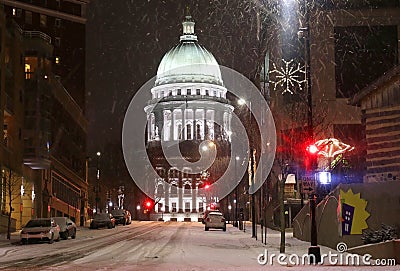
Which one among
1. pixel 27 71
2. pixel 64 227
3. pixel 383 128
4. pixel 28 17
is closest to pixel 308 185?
pixel 383 128

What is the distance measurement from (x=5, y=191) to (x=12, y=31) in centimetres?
1368

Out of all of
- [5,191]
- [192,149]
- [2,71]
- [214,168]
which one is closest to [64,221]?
[5,191]

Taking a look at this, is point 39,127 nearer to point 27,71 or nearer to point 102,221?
point 27,71

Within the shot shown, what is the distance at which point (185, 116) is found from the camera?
172000 mm

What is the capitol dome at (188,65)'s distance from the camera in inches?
7003

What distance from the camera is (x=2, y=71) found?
54562 millimetres

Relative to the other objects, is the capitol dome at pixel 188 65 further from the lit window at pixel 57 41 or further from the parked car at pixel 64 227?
the parked car at pixel 64 227

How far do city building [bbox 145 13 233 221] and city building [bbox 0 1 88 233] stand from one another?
48550 millimetres

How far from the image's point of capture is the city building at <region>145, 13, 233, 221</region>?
149 m

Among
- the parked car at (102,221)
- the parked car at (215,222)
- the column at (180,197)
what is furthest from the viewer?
the column at (180,197)

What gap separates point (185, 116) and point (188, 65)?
48.2 ft

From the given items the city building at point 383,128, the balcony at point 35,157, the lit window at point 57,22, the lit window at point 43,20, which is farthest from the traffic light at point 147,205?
the city building at point 383,128

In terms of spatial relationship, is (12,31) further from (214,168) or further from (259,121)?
(214,168)

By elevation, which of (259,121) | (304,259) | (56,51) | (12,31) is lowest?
(304,259)
